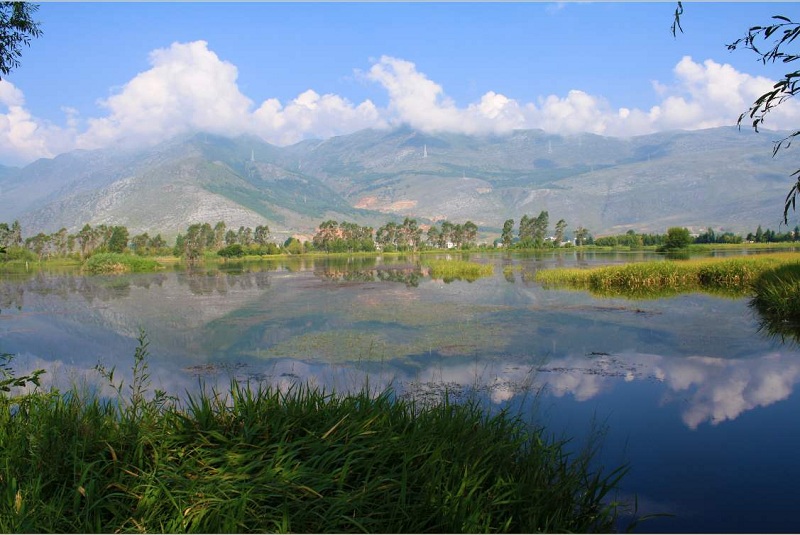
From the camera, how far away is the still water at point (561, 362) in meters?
5.33

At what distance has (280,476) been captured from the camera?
11.7ft

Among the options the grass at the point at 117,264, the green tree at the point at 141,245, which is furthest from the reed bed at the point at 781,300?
the green tree at the point at 141,245

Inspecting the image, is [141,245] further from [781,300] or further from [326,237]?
[781,300]

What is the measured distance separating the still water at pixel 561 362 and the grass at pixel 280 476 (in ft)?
4.88

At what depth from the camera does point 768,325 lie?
13680mm

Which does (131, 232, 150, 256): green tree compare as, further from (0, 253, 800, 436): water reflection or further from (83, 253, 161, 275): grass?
(0, 253, 800, 436): water reflection

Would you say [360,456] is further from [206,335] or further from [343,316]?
[343,316]

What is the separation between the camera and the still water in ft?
17.5

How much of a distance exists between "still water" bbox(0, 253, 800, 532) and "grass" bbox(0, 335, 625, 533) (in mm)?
1489

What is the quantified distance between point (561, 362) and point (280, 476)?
25.2 ft

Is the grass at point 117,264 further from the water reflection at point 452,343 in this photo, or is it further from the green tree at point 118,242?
the water reflection at point 452,343

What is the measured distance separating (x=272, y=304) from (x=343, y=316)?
499 cm

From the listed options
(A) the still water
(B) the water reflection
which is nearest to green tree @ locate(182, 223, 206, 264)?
(B) the water reflection

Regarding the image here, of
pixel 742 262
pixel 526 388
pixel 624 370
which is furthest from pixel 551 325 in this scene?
pixel 742 262
